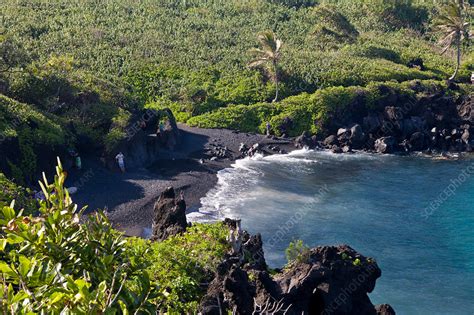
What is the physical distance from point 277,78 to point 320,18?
32.1 metres

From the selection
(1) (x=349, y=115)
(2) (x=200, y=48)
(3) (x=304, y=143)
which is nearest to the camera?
(3) (x=304, y=143)

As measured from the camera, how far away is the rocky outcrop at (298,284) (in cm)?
1841

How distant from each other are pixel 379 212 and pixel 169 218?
20358 mm

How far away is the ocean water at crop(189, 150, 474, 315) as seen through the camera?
1265 inches

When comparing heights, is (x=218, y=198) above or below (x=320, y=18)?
below

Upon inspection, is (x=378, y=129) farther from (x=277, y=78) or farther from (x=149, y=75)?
(x=149, y=75)

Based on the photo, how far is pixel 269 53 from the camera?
63719 millimetres

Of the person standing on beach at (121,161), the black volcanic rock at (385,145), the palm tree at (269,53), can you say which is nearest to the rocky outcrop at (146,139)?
the person standing on beach at (121,161)

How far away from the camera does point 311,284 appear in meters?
21.1

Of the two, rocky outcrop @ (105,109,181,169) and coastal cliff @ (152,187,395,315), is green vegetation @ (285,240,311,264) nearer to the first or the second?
coastal cliff @ (152,187,395,315)

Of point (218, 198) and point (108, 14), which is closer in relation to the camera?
point (218, 198)

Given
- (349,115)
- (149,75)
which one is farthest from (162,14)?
(349,115)

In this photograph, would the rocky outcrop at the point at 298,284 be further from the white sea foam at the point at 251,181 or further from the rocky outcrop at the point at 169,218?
the white sea foam at the point at 251,181

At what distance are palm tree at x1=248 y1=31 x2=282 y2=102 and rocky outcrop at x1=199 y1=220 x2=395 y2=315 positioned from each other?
40403 millimetres
